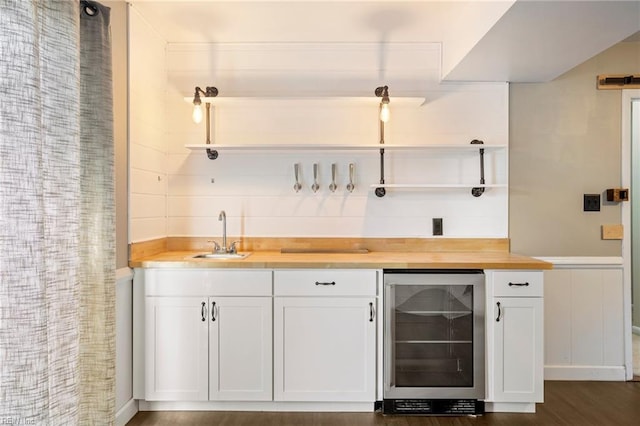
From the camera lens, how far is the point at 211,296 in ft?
8.09

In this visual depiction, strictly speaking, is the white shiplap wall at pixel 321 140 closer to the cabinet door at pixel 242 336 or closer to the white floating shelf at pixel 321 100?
the white floating shelf at pixel 321 100

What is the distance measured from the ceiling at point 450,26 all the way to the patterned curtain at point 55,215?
2.96 feet

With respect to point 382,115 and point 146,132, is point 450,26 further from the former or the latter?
point 146,132

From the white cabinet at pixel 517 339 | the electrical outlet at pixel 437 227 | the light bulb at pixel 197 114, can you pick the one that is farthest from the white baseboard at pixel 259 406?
the light bulb at pixel 197 114

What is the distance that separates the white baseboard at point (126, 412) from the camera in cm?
233

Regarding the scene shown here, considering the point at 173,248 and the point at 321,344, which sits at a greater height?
the point at 173,248

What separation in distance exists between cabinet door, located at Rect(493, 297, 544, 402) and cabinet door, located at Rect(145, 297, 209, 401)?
1758 mm

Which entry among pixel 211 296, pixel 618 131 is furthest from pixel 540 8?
pixel 211 296

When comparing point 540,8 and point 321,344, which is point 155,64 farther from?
point 540,8

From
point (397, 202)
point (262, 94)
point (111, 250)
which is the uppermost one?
point (262, 94)

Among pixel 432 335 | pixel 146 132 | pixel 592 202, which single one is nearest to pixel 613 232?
pixel 592 202

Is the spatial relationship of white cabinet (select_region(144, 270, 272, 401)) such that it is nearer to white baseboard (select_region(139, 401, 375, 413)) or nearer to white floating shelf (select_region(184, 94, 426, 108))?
white baseboard (select_region(139, 401, 375, 413))

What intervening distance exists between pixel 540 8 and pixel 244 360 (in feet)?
7.93

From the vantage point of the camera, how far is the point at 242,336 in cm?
247
